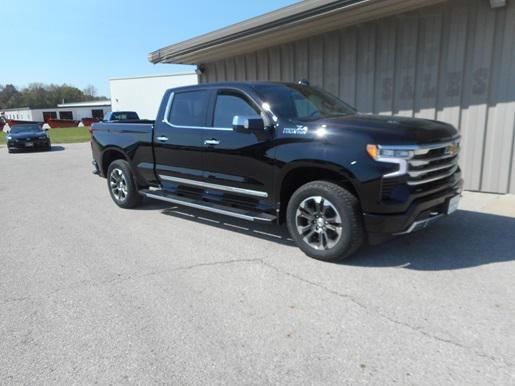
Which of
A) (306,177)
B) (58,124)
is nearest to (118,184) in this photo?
(306,177)

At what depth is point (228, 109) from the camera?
521cm

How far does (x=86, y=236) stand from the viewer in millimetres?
5738

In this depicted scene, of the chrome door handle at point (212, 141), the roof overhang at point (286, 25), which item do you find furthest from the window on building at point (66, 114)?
the chrome door handle at point (212, 141)

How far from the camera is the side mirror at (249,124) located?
4.55 meters

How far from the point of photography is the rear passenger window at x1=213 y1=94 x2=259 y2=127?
5028 mm

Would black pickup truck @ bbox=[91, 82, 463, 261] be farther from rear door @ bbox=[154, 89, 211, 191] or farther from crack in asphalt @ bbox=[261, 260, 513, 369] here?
crack in asphalt @ bbox=[261, 260, 513, 369]

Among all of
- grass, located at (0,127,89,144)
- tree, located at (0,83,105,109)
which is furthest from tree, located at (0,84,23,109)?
grass, located at (0,127,89,144)

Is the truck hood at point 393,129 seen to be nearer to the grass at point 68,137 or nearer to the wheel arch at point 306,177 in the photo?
the wheel arch at point 306,177

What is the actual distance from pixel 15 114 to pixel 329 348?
100 metres

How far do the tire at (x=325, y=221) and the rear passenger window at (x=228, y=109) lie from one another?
127 cm

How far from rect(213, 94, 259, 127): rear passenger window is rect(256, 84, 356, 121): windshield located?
0.24 meters

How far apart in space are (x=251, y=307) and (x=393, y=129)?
2171 millimetres

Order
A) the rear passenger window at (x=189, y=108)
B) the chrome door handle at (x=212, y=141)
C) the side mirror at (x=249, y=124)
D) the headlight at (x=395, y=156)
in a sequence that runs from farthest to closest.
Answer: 1. the rear passenger window at (x=189, y=108)
2. the chrome door handle at (x=212, y=141)
3. the side mirror at (x=249, y=124)
4. the headlight at (x=395, y=156)

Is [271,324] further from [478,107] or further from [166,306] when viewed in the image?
[478,107]
